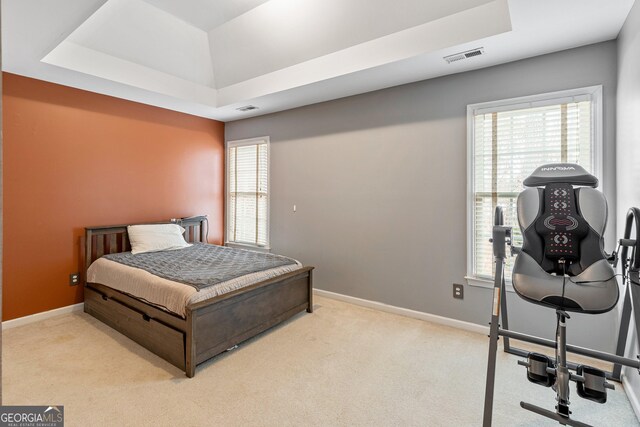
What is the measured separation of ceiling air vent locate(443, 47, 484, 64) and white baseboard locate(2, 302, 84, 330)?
4.42 m

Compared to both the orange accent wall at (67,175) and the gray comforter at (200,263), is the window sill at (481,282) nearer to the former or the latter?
the gray comforter at (200,263)

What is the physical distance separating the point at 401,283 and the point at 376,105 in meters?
1.91

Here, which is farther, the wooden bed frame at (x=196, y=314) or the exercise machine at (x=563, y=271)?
the wooden bed frame at (x=196, y=314)

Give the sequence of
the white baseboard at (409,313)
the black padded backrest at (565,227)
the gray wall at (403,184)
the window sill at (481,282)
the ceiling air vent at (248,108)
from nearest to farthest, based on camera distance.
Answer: the black padded backrest at (565,227), the gray wall at (403,184), the window sill at (481,282), the white baseboard at (409,313), the ceiling air vent at (248,108)

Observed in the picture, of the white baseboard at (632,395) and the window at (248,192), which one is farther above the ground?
the window at (248,192)

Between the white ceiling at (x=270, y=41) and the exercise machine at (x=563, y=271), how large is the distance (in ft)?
4.21

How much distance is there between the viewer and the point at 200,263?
3486mm

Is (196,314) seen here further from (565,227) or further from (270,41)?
(270,41)

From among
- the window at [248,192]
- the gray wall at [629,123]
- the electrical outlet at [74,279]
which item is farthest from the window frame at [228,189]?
the gray wall at [629,123]

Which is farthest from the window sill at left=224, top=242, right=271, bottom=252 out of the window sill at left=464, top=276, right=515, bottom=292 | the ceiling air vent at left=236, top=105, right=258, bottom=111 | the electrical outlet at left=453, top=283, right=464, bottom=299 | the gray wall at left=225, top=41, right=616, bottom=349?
the window sill at left=464, top=276, right=515, bottom=292

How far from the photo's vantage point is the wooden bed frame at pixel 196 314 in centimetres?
257

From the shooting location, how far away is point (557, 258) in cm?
195

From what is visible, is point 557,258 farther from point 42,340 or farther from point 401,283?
point 42,340

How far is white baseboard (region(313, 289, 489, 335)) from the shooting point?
324 centimetres
